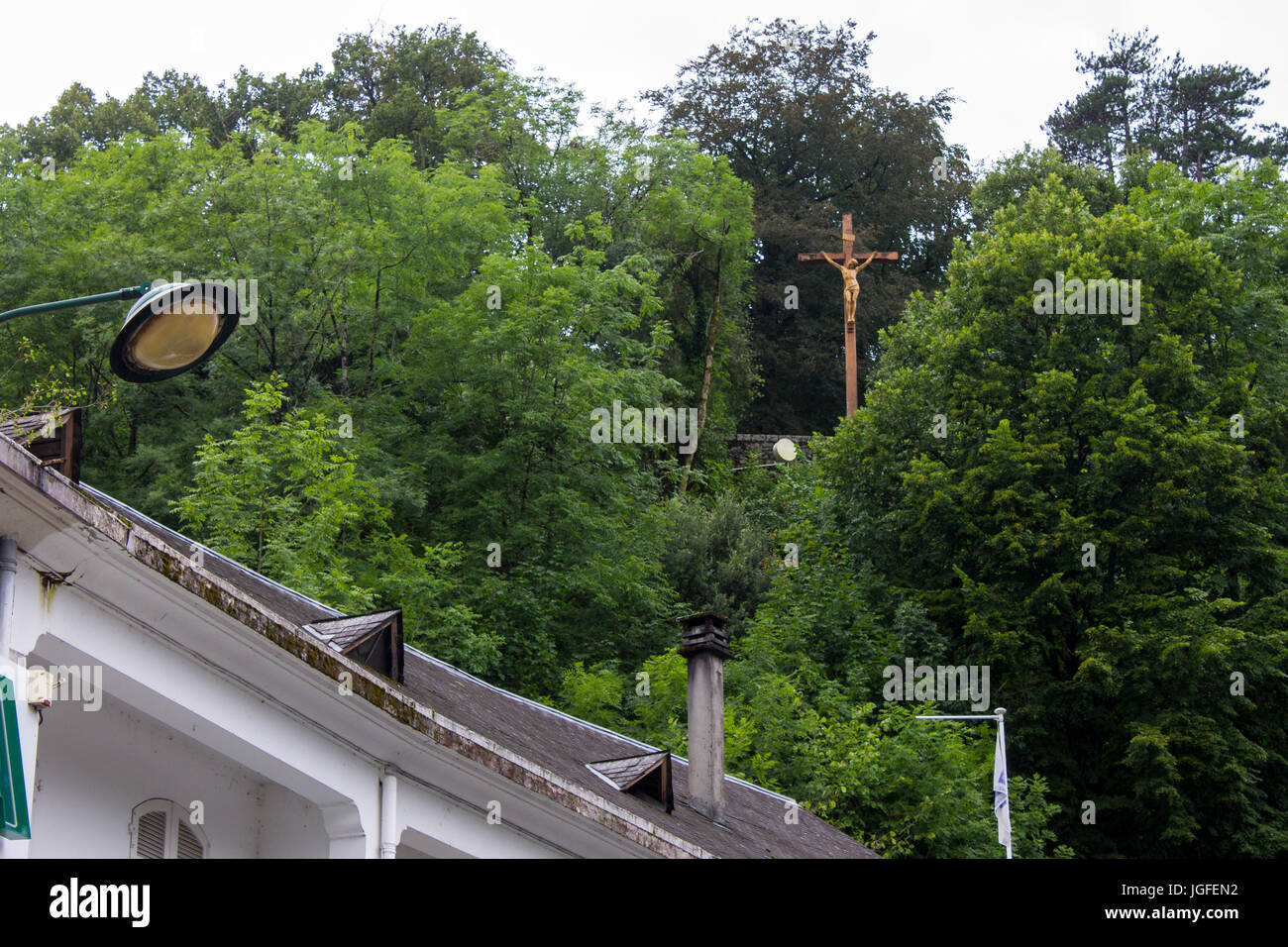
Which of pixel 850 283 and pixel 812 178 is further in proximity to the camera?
pixel 812 178

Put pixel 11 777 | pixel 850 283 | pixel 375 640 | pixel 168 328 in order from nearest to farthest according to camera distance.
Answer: pixel 11 777, pixel 168 328, pixel 375 640, pixel 850 283

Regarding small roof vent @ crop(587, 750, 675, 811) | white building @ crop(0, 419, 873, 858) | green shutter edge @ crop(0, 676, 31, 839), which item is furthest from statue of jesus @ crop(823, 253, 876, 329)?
green shutter edge @ crop(0, 676, 31, 839)

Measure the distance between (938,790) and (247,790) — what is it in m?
19.1

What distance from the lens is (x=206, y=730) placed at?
10898 mm

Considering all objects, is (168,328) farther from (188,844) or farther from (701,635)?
(701,635)

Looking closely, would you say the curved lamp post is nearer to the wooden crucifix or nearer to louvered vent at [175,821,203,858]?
louvered vent at [175,821,203,858]

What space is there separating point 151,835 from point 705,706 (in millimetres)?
9723

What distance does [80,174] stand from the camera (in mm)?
43781

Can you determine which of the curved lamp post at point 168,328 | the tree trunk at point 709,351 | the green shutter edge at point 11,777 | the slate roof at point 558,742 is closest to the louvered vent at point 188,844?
the slate roof at point 558,742

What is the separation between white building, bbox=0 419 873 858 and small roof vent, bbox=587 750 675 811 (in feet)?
9.73

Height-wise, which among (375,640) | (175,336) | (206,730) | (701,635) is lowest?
(206,730)

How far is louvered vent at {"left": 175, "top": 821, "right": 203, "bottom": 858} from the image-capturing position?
1143cm

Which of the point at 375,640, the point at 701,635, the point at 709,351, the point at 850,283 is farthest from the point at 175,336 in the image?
the point at 709,351

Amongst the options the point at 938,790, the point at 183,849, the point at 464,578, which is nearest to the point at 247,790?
the point at 183,849
